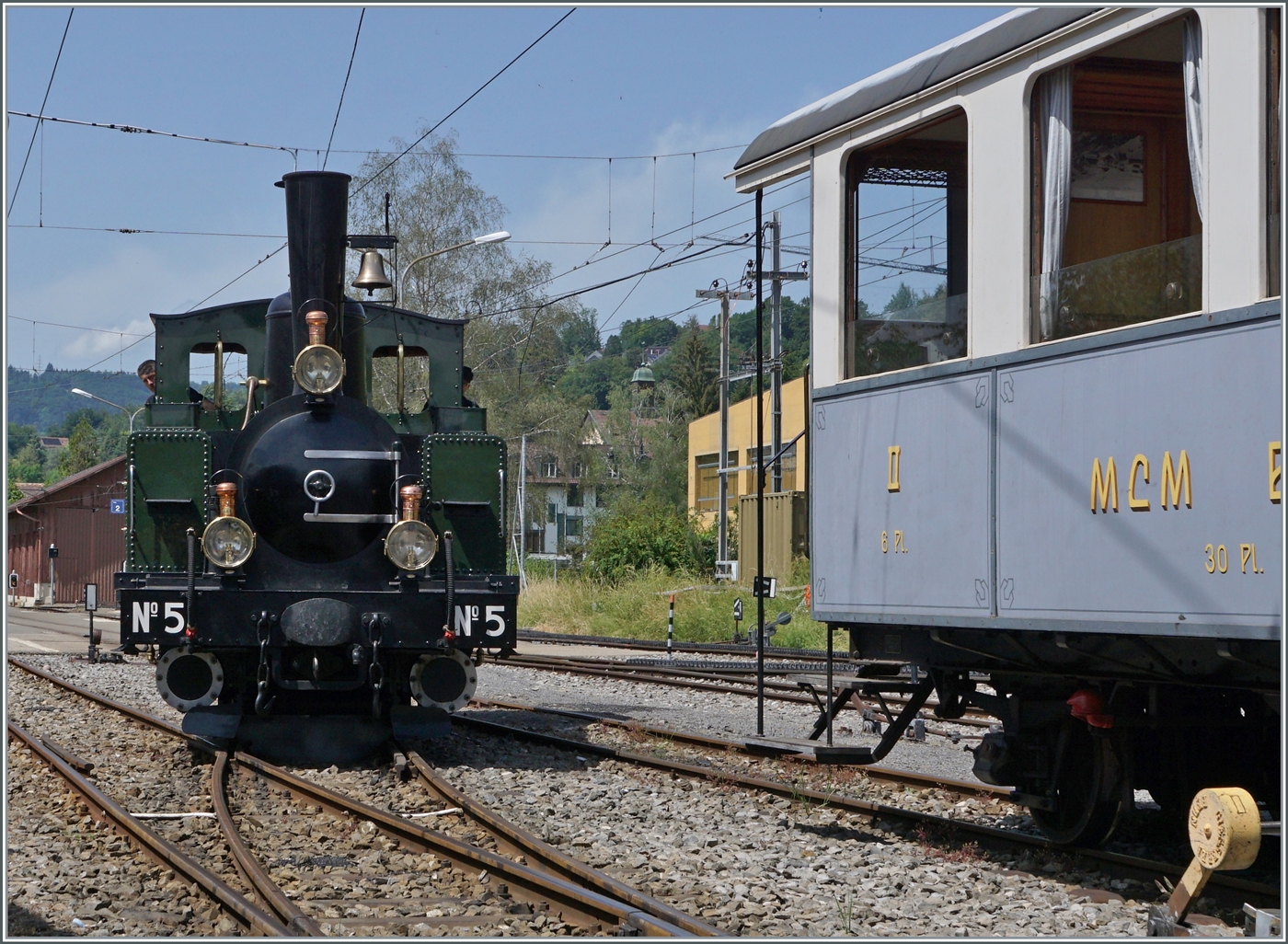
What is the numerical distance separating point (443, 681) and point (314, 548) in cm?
126

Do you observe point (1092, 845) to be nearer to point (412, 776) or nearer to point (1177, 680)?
point (1177, 680)

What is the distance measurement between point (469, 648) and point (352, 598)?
2.84ft

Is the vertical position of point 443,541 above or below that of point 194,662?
above

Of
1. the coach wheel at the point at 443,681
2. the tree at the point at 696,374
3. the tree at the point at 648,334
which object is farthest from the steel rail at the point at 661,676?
the tree at the point at 648,334

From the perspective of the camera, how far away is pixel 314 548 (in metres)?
9.35

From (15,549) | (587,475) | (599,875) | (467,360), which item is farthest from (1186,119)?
(15,549)

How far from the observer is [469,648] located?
9438mm

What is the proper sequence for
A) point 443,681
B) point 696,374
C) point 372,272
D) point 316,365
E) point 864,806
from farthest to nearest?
point 696,374 < point 372,272 < point 443,681 < point 316,365 < point 864,806

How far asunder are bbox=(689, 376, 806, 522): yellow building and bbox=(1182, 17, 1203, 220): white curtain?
95.6ft

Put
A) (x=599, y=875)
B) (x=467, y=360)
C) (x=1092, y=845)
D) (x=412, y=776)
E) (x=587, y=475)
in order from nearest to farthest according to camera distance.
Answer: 1. (x=599, y=875)
2. (x=1092, y=845)
3. (x=412, y=776)
4. (x=467, y=360)
5. (x=587, y=475)

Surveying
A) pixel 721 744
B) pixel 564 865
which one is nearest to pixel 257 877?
pixel 564 865

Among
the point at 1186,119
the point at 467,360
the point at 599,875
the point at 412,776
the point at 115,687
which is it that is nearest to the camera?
the point at 1186,119

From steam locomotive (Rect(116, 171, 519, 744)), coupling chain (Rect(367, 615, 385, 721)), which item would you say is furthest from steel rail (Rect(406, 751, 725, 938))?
steam locomotive (Rect(116, 171, 519, 744))

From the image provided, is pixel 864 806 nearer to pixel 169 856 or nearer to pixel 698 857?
pixel 698 857
